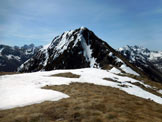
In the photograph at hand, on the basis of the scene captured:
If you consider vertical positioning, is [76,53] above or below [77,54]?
above

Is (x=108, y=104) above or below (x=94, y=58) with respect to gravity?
below

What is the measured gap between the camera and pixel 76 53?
15525 cm

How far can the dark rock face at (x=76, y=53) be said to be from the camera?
436 feet

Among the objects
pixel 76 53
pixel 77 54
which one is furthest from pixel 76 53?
pixel 77 54

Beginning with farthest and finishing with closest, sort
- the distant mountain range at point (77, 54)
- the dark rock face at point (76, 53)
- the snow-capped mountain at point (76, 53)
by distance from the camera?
the dark rock face at point (76, 53) < the snow-capped mountain at point (76, 53) < the distant mountain range at point (77, 54)

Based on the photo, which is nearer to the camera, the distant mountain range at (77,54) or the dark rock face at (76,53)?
the distant mountain range at (77,54)

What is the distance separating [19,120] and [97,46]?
13981cm

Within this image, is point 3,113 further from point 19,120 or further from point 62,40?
point 62,40

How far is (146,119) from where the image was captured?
10602 mm

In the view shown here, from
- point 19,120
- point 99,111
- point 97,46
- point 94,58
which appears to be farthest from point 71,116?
point 97,46

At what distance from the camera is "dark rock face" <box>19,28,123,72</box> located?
133m

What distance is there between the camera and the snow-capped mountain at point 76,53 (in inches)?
5197

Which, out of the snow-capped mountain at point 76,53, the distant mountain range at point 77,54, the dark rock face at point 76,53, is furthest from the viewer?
the dark rock face at point 76,53

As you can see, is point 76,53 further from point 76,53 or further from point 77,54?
point 77,54
